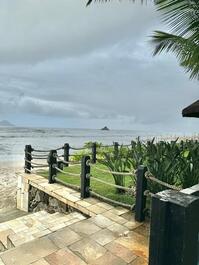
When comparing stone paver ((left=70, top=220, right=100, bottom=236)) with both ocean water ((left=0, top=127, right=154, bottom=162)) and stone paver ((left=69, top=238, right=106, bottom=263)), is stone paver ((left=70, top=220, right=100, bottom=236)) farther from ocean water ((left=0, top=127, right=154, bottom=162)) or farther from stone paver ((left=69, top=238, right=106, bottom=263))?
ocean water ((left=0, top=127, right=154, bottom=162))

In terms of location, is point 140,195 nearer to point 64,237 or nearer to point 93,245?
point 93,245

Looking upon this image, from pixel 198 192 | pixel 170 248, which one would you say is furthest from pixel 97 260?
pixel 170 248

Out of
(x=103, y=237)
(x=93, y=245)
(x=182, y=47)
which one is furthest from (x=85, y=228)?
(x=182, y=47)

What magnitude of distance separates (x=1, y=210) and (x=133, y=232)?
531 cm

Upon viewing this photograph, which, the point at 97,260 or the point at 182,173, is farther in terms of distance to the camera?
the point at 182,173

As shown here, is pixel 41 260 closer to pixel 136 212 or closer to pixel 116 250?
pixel 116 250

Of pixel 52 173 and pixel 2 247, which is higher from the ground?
pixel 52 173

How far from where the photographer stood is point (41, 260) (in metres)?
3.58

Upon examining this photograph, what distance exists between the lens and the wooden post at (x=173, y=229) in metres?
1.36

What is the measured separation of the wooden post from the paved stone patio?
91.1 inches

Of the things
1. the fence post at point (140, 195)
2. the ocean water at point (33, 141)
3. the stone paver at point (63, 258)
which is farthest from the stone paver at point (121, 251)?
the ocean water at point (33, 141)

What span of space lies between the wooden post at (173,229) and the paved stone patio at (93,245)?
2313 mm

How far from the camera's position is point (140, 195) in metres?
4.96

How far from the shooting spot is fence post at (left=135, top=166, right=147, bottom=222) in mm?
4922
